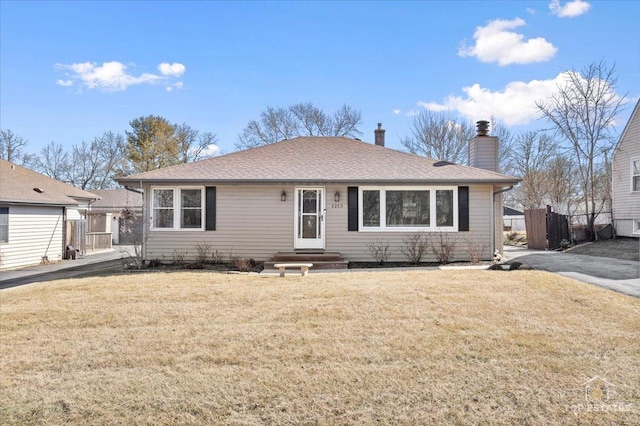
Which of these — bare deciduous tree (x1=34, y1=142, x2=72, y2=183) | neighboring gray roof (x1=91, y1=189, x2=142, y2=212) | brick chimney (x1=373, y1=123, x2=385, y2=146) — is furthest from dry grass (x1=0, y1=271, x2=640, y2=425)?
bare deciduous tree (x1=34, y1=142, x2=72, y2=183)

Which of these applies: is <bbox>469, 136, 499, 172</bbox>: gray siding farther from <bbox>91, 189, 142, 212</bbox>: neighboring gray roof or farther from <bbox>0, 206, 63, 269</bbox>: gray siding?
<bbox>91, 189, 142, 212</bbox>: neighboring gray roof

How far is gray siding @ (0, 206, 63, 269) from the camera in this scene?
41.1 feet

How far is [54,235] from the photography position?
14.7 m

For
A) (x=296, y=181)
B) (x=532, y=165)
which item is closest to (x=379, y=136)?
(x=296, y=181)

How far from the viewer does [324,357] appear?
3.80m

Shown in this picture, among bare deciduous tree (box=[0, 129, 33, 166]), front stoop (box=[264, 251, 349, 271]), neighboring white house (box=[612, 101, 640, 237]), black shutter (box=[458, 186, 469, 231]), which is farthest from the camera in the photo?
bare deciduous tree (box=[0, 129, 33, 166])

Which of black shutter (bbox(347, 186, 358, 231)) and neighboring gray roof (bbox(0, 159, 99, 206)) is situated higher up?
neighboring gray roof (bbox(0, 159, 99, 206))

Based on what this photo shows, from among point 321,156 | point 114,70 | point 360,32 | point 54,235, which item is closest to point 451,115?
point 360,32

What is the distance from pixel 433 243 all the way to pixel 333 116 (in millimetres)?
25415

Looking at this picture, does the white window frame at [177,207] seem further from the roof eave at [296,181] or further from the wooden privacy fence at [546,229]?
the wooden privacy fence at [546,229]

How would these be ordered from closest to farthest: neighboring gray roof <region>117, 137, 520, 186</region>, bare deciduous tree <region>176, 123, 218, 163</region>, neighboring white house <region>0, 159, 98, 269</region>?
neighboring gray roof <region>117, 137, 520, 186</region> < neighboring white house <region>0, 159, 98, 269</region> < bare deciduous tree <region>176, 123, 218, 163</region>

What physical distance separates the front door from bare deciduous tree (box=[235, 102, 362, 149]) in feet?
77.2

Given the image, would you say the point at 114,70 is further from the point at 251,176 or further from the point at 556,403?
the point at 556,403

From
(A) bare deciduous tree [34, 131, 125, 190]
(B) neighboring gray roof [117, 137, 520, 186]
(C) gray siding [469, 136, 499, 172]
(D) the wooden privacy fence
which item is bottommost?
(D) the wooden privacy fence
